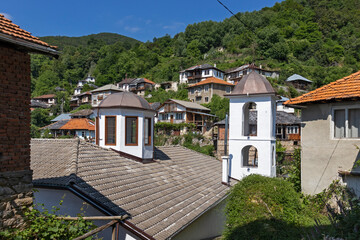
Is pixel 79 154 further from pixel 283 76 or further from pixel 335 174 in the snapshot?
pixel 283 76

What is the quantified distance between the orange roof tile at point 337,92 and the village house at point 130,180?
5.24 meters

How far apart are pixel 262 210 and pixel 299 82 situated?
2269 inches

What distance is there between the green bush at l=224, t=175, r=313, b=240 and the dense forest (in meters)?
56.0

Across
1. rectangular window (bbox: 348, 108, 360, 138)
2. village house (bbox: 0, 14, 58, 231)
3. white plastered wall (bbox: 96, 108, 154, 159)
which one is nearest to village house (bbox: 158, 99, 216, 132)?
white plastered wall (bbox: 96, 108, 154, 159)

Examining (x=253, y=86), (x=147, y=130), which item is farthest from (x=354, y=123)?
(x=147, y=130)

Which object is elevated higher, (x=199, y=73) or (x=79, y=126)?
(x=199, y=73)

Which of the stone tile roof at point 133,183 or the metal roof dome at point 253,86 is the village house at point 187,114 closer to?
the metal roof dome at point 253,86

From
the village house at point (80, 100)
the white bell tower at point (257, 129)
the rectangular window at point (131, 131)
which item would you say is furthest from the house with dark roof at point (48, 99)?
the white bell tower at point (257, 129)

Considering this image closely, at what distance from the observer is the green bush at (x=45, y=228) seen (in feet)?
18.0

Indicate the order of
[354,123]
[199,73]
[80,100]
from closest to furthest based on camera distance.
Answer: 1. [354,123]
2. [199,73]
3. [80,100]

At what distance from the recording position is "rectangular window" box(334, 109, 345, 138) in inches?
396

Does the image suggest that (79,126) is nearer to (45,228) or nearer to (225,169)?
(225,169)

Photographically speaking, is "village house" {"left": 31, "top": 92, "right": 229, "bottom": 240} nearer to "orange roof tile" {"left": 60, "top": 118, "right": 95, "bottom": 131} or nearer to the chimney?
the chimney

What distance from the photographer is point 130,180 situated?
10.4 m
